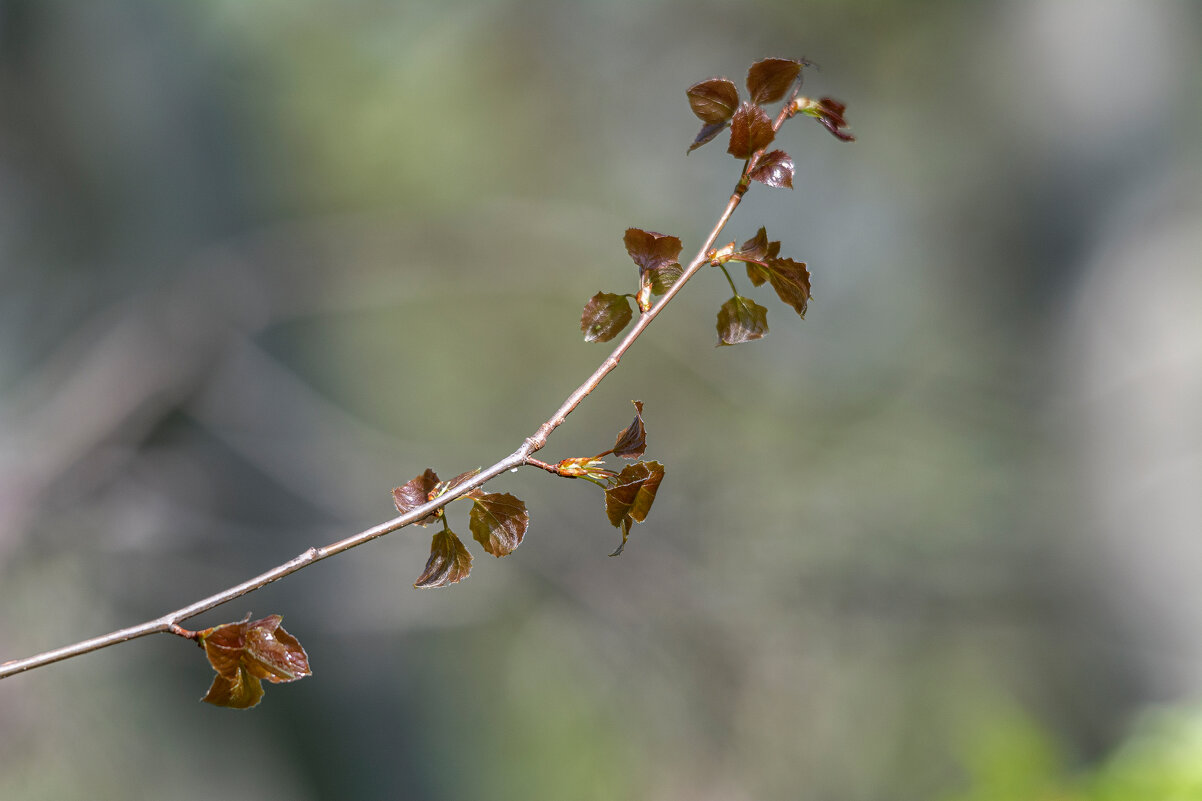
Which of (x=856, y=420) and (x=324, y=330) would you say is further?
(x=856, y=420)

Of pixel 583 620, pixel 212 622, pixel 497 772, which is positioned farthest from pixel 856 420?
pixel 212 622

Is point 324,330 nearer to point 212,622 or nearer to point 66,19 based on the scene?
point 66,19

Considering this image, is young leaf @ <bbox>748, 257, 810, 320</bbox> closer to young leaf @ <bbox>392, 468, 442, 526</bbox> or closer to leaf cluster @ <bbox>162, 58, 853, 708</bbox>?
leaf cluster @ <bbox>162, 58, 853, 708</bbox>

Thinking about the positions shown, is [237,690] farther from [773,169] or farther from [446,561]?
[773,169]

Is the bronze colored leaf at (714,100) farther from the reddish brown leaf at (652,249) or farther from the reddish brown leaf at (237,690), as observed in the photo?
the reddish brown leaf at (237,690)

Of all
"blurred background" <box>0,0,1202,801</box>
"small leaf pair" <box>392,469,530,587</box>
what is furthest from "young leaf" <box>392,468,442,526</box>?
"blurred background" <box>0,0,1202,801</box>

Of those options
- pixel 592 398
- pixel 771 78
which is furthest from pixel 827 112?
pixel 592 398
